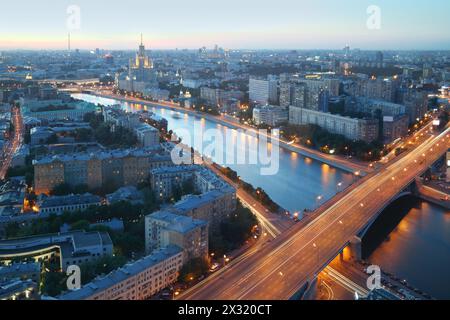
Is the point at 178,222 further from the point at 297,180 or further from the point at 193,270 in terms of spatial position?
the point at 297,180

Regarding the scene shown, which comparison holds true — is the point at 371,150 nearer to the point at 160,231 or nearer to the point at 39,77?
the point at 160,231

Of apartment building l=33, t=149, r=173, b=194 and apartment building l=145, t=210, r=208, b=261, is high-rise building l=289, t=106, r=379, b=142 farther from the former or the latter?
apartment building l=145, t=210, r=208, b=261

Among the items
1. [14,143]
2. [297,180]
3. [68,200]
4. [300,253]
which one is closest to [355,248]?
[300,253]

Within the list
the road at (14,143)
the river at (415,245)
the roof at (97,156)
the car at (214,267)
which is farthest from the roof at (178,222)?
the road at (14,143)

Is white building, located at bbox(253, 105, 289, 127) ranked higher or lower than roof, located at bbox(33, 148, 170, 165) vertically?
higher

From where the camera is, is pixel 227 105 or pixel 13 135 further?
pixel 227 105

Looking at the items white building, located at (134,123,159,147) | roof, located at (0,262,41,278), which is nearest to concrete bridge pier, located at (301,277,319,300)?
roof, located at (0,262,41,278)
